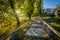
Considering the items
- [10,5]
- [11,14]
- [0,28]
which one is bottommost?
[0,28]

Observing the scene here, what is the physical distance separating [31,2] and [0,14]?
5.77m

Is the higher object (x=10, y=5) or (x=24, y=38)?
(x=10, y=5)

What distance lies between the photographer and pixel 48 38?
2.98 m

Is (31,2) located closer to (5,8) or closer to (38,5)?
(38,5)

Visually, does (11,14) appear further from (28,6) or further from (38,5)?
(38,5)

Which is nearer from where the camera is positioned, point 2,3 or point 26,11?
point 2,3

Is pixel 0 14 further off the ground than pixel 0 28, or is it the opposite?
pixel 0 14

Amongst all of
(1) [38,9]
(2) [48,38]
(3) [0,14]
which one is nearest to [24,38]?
(2) [48,38]

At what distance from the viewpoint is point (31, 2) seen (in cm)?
985

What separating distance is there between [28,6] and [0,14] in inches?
208

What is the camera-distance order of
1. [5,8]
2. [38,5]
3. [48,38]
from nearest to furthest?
[48,38]
[5,8]
[38,5]

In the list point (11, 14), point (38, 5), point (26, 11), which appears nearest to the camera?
point (11, 14)

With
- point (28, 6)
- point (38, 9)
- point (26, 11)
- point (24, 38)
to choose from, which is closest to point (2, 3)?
point (24, 38)

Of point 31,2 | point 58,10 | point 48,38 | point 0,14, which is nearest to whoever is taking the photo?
point 48,38
